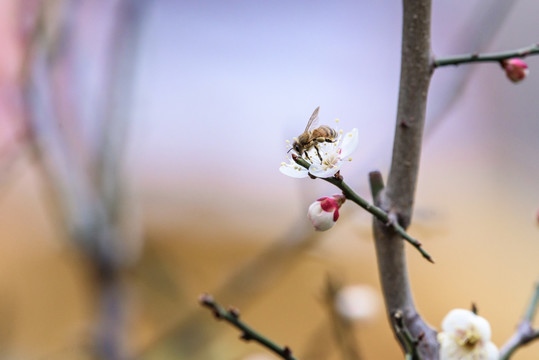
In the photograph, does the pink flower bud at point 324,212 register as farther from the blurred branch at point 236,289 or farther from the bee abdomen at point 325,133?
the blurred branch at point 236,289

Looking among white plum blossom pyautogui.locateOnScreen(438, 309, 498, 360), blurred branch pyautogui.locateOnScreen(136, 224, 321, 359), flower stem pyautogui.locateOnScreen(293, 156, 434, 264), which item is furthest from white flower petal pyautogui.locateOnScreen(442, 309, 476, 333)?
blurred branch pyautogui.locateOnScreen(136, 224, 321, 359)

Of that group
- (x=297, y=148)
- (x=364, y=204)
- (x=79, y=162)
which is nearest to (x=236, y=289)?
(x=79, y=162)

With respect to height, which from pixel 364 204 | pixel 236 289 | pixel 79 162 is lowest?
pixel 236 289

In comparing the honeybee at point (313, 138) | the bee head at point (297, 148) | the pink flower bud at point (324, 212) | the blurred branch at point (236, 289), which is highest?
the honeybee at point (313, 138)

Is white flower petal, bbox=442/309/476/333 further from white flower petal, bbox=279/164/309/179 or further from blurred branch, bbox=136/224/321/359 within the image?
blurred branch, bbox=136/224/321/359

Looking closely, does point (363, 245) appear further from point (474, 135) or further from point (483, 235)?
point (474, 135)

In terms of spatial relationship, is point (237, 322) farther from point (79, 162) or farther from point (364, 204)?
point (79, 162)

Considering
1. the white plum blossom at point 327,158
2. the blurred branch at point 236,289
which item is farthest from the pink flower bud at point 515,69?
the blurred branch at point 236,289

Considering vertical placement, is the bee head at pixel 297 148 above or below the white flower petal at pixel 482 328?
above
